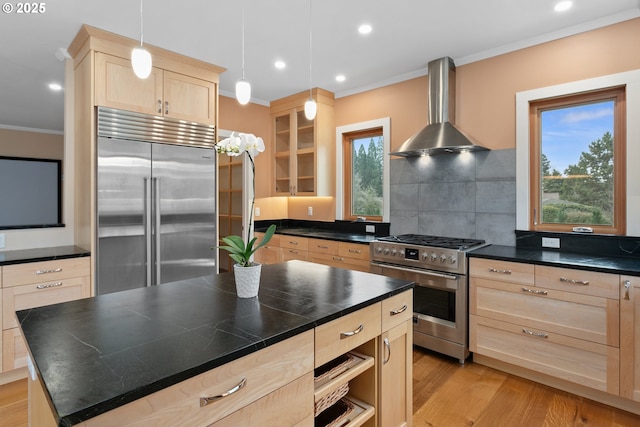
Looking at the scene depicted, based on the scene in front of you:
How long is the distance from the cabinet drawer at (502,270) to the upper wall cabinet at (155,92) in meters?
2.79

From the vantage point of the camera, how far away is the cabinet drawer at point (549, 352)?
7.15ft

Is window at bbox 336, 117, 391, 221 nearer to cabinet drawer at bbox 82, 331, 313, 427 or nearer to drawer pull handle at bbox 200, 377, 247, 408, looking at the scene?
cabinet drawer at bbox 82, 331, 313, 427

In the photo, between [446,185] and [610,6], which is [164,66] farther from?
[610,6]

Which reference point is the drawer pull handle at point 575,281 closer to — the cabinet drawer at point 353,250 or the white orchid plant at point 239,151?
the cabinet drawer at point 353,250

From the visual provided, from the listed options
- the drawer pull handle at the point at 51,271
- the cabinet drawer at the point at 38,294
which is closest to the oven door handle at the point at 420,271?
the cabinet drawer at the point at 38,294

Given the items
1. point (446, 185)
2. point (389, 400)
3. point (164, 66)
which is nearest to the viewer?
point (389, 400)

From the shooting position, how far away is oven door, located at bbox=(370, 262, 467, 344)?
9.00ft

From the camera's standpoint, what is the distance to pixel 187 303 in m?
1.47

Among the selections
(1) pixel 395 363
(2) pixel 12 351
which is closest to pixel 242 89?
(1) pixel 395 363

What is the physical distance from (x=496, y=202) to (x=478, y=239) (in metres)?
0.38

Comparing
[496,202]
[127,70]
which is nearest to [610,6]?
[496,202]

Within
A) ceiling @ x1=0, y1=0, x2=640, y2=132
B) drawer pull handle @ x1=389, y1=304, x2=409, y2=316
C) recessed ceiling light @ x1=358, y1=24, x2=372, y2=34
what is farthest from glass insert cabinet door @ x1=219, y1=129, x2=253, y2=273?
drawer pull handle @ x1=389, y1=304, x2=409, y2=316

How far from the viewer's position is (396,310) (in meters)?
1.71

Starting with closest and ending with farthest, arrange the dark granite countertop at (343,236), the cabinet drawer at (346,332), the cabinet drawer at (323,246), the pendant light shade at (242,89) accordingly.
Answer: the cabinet drawer at (346,332), the pendant light shade at (242,89), the dark granite countertop at (343,236), the cabinet drawer at (323,246)
